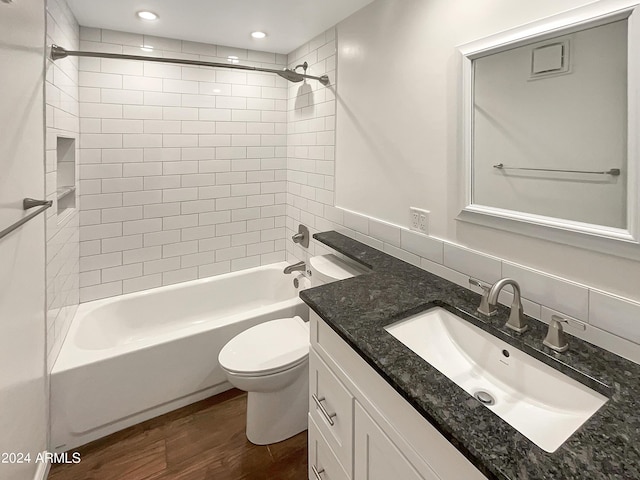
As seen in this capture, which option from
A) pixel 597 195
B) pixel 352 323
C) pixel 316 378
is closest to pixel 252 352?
pixel 316 378

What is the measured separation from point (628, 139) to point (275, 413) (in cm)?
184

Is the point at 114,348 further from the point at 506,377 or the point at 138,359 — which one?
the point at 506,377

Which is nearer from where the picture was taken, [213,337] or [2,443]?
[2,443]

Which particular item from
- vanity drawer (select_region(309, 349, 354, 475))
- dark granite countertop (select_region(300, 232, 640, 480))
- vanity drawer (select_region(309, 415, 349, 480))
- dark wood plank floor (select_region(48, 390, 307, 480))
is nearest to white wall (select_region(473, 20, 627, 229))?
dark granite countertop (select_region(300, 232, 640, 480))

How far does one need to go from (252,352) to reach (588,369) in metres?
1.42

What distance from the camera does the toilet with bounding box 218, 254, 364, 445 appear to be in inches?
67.0

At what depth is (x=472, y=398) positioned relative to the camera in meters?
0.78

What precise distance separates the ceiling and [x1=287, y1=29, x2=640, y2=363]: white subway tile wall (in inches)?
8.8

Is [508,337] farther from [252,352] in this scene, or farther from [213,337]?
[213,337]

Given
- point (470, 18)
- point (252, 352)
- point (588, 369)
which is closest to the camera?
point (588, 369)

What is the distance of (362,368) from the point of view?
1031mm

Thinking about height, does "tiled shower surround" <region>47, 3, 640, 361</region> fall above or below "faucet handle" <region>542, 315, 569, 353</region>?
above

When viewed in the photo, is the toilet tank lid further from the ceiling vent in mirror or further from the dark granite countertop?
the ceiling vent in mirror

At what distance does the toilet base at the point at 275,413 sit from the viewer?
5.96 feet
